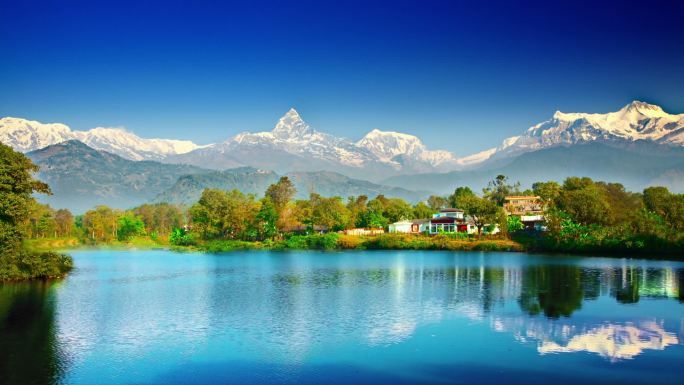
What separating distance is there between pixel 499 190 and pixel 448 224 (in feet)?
143

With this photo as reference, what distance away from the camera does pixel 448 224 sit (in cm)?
10862

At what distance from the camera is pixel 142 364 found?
24469mm

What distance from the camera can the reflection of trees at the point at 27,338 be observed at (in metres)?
22.8

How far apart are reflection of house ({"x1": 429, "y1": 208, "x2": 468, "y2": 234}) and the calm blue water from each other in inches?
2041

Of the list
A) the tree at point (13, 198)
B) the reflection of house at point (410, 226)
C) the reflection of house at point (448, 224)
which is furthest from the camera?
the reflection of house at point (410, 226)

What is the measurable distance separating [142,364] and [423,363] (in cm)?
1213

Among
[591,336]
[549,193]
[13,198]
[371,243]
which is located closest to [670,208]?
[549,193]

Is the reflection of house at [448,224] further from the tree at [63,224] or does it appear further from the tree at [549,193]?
the tree at [63,224]

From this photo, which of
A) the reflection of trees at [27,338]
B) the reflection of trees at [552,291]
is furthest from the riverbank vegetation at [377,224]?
the reflection of trees at [552,291]

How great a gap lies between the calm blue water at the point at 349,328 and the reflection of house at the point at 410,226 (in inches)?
2289

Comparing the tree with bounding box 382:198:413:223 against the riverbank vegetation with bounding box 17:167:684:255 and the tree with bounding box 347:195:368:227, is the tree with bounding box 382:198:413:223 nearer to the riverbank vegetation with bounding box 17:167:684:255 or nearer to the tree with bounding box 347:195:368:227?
the riverbank vegetation with bounding box 17:167:684:255

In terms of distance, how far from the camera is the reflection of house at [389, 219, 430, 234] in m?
113

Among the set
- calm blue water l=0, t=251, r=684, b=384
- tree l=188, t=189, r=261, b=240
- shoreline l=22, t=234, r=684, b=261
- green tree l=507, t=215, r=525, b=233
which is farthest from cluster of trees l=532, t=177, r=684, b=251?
tree l=188, t=189, r=261, b=240

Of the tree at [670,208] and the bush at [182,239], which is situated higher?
the tree at [670,208]
